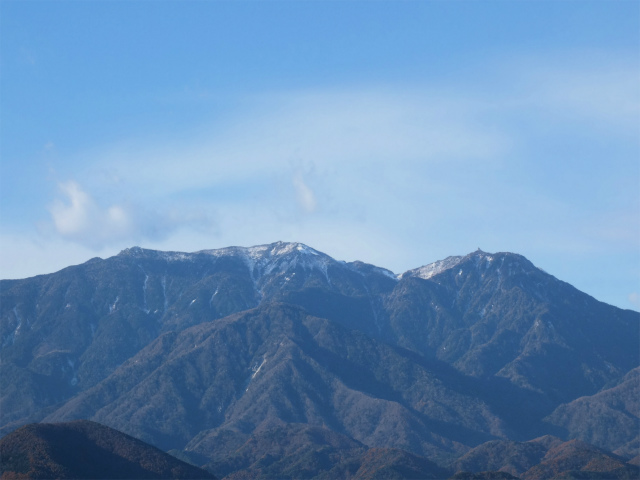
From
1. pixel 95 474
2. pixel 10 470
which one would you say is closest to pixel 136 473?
pixel 95 474

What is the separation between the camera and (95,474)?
190 meters

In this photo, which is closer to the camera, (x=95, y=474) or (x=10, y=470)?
(x=10, y=470)

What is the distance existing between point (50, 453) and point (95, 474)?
9.82 meters

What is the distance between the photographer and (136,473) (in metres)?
199

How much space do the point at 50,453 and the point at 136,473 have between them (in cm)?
1963

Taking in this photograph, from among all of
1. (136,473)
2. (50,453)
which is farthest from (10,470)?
(136,473)

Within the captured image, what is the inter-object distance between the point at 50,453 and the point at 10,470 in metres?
9.71

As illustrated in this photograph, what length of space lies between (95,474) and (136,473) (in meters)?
10.6

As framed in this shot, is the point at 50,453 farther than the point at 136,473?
No

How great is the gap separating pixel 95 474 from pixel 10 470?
17812 millimetres

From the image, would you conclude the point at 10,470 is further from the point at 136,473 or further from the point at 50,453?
the point at 136,473

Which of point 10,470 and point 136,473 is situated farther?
point 136,473

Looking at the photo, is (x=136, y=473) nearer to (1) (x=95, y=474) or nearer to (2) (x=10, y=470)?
(1) (x=95, y=474)
